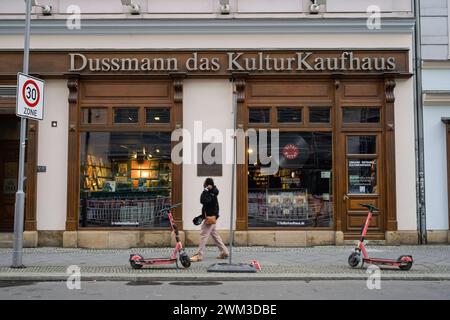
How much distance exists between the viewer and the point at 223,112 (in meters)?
14.6

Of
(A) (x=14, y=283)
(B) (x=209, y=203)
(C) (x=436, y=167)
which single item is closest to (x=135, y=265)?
(B) (x=209, y=203)

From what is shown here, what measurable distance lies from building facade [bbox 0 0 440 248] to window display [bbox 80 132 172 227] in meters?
0.03

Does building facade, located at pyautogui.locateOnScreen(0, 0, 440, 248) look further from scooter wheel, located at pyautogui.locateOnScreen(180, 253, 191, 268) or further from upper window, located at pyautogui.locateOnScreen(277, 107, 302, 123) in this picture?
scooter wheel, located at pyautogui.locateOnScreen(180, 253, 191, 268)

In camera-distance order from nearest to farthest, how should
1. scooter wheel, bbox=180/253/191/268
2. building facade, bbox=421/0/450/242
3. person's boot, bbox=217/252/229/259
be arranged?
1. scooter wheel, bbox=180/253/191/268
2. person's boot, bbox=217/252/229/259
3. building facade, bbox=421/0/450/242

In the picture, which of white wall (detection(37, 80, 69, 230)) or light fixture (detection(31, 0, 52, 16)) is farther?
light fixture (detection(31, 0, 52, 16))

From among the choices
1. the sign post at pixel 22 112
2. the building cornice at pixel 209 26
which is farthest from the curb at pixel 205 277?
the building cornice at pixel 209 26

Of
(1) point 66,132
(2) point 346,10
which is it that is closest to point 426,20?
(2) point 346,10

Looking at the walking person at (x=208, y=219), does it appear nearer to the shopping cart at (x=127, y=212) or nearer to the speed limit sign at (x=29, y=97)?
the shopping cart at (x=127, y=212)

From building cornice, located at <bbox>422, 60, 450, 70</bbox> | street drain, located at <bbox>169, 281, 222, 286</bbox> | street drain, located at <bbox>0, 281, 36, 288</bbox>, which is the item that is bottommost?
street drain, located at <bbox>169, 281, 222, 286</bbox>

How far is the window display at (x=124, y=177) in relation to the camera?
1464cm

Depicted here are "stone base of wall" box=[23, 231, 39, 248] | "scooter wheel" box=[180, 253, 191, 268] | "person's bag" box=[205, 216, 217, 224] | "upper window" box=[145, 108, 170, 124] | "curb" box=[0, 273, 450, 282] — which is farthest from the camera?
"upper window" box=[145, 108, 170, 124]

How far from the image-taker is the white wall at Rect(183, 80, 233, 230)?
14.5m

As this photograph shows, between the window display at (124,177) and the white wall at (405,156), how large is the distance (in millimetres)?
6192

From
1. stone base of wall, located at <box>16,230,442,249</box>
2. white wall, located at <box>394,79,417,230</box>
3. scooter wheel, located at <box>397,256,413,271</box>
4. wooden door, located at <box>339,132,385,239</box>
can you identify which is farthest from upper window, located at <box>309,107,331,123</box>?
scooter wheel, located at <box>397,256,413,271</box>
